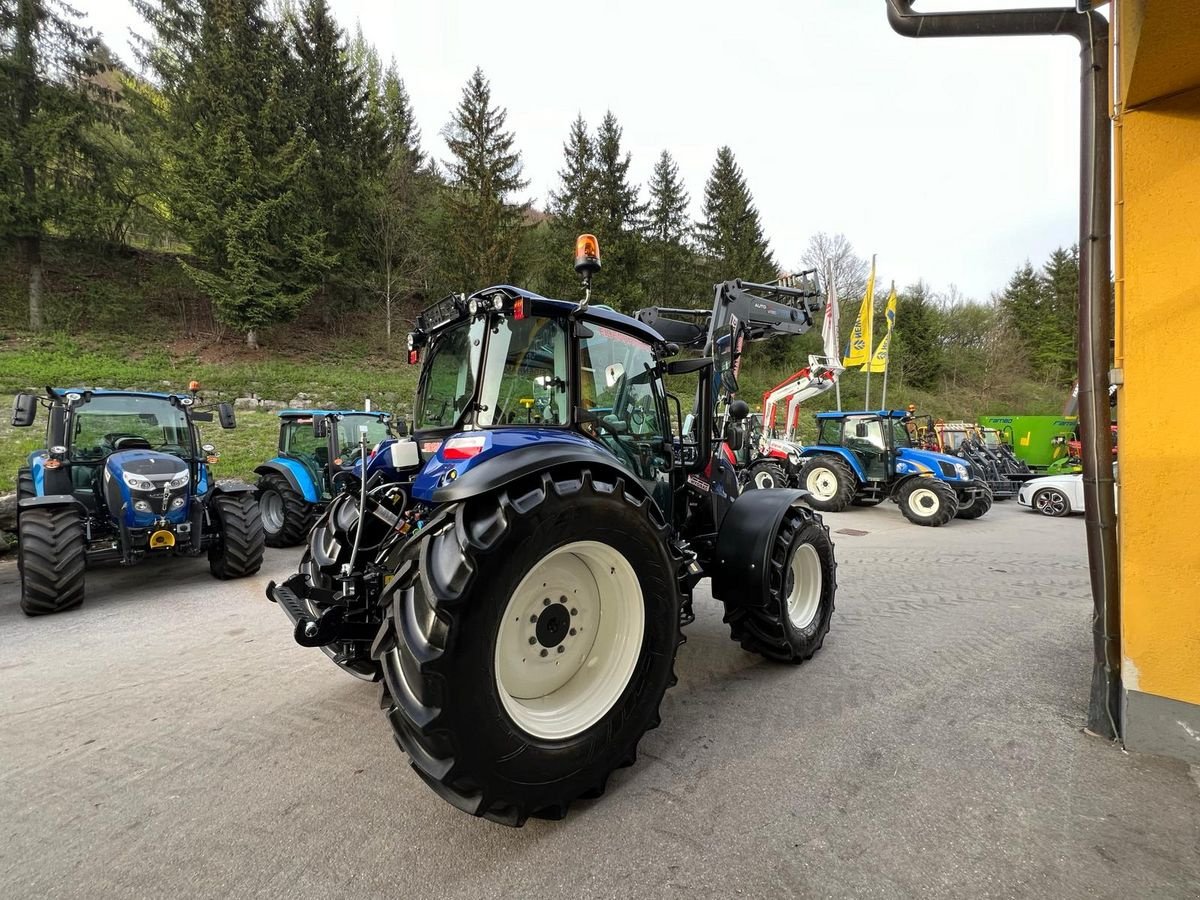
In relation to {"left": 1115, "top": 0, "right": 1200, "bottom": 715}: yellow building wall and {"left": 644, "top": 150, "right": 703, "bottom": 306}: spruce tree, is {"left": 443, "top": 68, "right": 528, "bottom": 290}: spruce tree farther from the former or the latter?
{"left": 1115, "top": 0, "right": 1200, "bottom": 715}: yellow building wall

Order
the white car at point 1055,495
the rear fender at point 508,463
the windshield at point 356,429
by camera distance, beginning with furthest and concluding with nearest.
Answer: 1. the white car at point 1055,495
2. the windshield at point 356,429
3. the rear fender at point 508,463

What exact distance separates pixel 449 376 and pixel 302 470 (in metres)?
5.97

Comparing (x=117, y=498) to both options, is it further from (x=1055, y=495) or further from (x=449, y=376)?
(x=1055, y=495)

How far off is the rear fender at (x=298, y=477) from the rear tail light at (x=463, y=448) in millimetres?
6259

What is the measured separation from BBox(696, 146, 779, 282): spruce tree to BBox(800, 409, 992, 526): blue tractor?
1946 cm

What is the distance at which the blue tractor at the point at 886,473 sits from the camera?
9.95m

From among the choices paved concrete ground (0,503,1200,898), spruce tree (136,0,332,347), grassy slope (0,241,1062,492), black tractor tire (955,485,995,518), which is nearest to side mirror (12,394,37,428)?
paved concrete ground (0,503,1200,898)

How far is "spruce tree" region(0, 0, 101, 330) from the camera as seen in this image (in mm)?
16547

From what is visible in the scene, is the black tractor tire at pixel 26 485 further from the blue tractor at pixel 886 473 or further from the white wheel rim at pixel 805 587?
the blue tractor at pixel 886 473

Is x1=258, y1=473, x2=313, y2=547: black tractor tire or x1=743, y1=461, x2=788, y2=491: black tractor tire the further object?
x1=743, y1=461, x2=788, y2=491: black tractor tire

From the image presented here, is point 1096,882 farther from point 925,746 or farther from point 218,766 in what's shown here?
point 218,766

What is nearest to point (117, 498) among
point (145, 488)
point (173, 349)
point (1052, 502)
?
point (145, 488)

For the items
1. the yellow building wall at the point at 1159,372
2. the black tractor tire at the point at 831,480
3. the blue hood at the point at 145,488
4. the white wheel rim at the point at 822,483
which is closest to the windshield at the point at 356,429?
the blue hood at the point at 145,488

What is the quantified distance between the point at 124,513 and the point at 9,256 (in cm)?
1976
